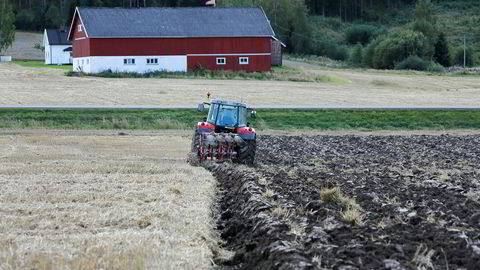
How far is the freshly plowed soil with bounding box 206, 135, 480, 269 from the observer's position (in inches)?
422

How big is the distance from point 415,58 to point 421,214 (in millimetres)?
83288

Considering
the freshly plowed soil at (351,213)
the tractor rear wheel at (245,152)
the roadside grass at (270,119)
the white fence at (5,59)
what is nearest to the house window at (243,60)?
the roadside grass at (270,119)

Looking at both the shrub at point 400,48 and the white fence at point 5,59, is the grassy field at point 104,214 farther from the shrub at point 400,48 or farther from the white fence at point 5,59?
the white fence at point 5,59

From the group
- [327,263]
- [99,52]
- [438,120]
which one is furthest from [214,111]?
[99,52]

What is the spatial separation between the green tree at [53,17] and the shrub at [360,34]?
41.6m

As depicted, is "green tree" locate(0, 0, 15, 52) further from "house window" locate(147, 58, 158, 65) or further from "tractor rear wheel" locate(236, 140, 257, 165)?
"tractor rear wheel" locate(236, 140, 257, 165)

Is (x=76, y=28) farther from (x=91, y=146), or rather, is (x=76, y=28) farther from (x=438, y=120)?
(x=91, y=146)

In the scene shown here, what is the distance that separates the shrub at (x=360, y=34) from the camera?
4820 inches

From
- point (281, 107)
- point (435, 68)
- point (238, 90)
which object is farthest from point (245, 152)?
point (435, 68)

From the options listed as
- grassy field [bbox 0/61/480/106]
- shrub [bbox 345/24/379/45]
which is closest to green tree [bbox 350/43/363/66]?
shrub [bbox 345/24/379/45]

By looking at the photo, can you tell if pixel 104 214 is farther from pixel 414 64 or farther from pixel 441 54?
pixel 441 54

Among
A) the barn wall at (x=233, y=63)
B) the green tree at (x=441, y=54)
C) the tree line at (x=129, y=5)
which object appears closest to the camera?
the barn wall at (x=233, y=63)

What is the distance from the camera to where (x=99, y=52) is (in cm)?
7769

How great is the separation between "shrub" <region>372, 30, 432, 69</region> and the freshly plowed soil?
6948 cm
